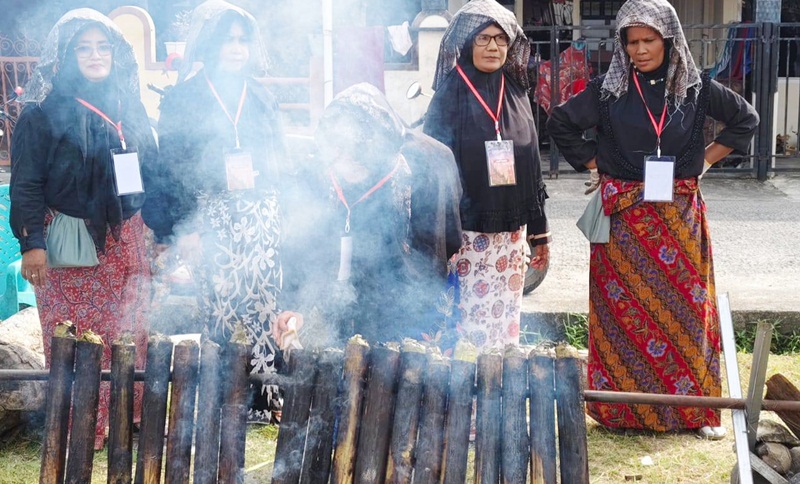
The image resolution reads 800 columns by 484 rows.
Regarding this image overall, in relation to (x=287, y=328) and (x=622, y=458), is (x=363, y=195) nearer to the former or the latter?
(x=287, y=328)

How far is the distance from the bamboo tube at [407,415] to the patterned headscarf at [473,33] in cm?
194

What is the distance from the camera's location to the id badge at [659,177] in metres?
4.35

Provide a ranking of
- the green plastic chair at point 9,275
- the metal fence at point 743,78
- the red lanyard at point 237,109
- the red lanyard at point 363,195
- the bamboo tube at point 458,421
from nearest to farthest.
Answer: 1. the bamboo tube at point 458,421
2. the red lanyard at point 363,195
3. the red lanyard at point 237,109
4. the green plastic chair at point 9,275
5. the metal fence at point 743,78

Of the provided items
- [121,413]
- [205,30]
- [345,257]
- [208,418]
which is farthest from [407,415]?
[205,30]

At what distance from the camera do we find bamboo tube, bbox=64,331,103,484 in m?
3.04

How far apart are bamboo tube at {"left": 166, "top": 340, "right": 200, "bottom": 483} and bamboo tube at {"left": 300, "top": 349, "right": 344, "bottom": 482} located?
0.38 meters

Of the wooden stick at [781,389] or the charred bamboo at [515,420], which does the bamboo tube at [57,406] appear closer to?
the charred bamboo at [515,420]

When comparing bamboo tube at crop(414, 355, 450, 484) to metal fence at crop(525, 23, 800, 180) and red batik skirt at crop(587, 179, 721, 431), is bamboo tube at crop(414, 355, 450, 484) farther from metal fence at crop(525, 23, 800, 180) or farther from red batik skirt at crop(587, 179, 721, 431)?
metal fence at crop(525, 23, 800, 180)

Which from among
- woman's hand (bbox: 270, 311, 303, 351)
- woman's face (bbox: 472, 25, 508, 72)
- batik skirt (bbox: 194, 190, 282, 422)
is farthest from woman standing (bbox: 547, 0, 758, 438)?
woman's hand (bbox: 270, 311, 303, 351)

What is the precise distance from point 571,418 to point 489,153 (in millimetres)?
1743

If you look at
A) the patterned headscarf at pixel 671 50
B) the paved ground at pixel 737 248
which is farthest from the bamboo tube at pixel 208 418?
the paved ground at pixel 737 248

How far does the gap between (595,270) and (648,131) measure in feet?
2.34

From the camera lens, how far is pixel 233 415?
301cm

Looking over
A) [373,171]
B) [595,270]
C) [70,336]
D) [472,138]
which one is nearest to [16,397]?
[70,336]
